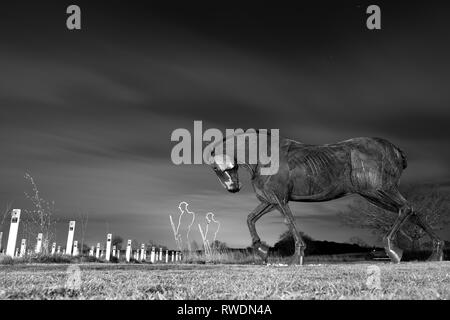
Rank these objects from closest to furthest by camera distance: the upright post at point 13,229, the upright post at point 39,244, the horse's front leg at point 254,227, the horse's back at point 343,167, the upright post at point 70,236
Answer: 1. the horse's back at point 343,167
2. the horse's front leg at point 254,227
3. the upright post at point 39,244
4. the upright post at point 13,229
5. the upright post at point 70,236

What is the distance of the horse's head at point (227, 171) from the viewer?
8.48 meters

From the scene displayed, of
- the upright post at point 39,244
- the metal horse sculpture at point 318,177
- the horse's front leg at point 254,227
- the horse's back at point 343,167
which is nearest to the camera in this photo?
the metal horse sculpture at point 318,177

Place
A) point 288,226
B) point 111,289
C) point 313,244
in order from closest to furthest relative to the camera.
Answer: point 111,289
point 288,226
point 313,244

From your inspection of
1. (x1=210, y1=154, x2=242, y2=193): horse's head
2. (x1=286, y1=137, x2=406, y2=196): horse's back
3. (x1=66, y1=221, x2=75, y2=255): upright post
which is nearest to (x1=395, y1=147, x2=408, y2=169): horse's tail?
(x1=286, y1=137, x2=406, y2=196): horse's back

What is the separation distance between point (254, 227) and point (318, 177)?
64.1 inches

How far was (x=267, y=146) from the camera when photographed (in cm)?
859

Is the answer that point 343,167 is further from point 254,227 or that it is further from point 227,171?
point 227,171

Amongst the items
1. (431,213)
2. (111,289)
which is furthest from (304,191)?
(431,213)

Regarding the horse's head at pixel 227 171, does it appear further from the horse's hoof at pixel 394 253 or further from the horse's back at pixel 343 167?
the horse's hoof at pixel 394 253

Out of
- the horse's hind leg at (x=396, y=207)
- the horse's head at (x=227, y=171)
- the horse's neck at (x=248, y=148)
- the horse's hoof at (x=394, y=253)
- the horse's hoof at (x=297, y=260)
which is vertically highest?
the horse's neck at (x=248, y=148)

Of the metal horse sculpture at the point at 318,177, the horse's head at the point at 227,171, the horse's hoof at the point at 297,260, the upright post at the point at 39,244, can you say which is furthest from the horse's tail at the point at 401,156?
the upright post at the point at 39,244
